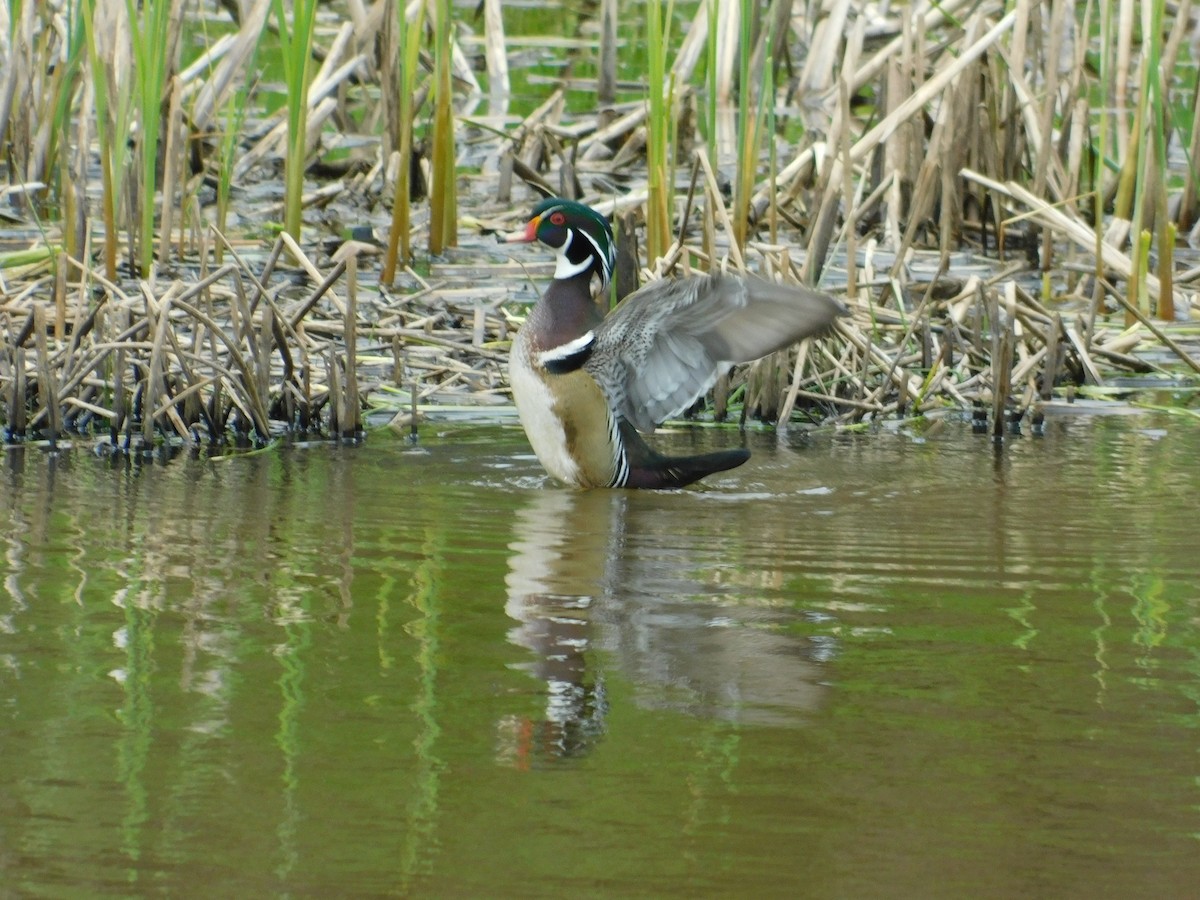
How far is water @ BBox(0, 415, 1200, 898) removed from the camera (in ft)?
9.65

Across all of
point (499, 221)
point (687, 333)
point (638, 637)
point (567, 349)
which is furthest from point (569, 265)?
point (499, 221)

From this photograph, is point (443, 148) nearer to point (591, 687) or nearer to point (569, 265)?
point (569, 265)

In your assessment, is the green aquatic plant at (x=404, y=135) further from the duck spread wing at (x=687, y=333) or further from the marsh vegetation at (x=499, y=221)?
the duck spread wing at (x=687, y=333)

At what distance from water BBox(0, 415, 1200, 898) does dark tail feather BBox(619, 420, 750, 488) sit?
0.23m

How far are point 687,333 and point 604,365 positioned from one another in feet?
1.20

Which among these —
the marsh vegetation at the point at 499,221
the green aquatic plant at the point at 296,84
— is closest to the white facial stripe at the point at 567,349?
the marsh vegetation at the point at 499,221

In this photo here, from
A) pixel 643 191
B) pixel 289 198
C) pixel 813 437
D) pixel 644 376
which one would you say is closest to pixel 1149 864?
pixel 644 376

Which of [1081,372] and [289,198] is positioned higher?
[289,198]

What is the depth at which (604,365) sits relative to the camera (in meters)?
6.31

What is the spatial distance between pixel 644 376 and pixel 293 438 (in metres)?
1.28

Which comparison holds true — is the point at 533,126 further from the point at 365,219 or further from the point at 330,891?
the point at 330,891

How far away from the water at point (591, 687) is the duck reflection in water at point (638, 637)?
0.01m

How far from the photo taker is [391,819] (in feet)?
10.0

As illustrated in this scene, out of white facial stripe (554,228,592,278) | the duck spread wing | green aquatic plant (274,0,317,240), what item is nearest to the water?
the duck spread wing
